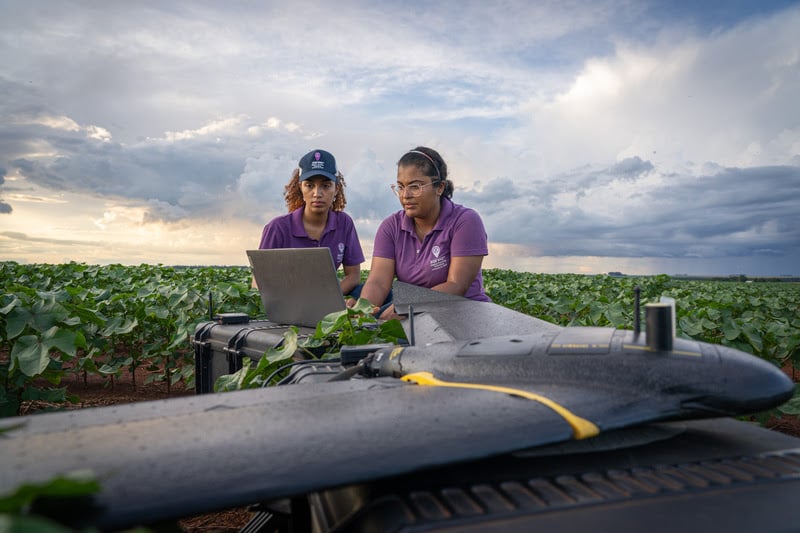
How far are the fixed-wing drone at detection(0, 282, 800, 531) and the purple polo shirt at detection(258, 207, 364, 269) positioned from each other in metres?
3.31

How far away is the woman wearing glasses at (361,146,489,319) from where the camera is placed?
3707 millimetres

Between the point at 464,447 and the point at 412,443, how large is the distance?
86 mm

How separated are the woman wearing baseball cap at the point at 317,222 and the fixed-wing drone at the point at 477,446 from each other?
10.4 ft

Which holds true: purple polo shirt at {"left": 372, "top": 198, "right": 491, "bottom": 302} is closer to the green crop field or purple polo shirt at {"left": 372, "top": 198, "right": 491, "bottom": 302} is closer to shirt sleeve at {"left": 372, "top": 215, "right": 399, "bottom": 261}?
shirt sleeve at {"left": 372, "top": 215, "right": 399, "bottom": 261}

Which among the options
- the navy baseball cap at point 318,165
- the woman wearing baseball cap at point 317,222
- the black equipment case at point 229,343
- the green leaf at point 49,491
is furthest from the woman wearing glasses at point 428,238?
the green leaf at point 49,491

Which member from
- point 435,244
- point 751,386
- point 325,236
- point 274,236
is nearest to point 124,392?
point 274,236

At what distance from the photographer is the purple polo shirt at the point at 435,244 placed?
3748 mm

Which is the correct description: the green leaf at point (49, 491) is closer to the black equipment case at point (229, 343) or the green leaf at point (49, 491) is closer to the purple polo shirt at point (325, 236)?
the black equipment case at point (229, 343)

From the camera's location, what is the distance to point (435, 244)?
384cm

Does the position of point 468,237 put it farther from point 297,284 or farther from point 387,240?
point 297,284

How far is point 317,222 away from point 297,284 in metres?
1.69

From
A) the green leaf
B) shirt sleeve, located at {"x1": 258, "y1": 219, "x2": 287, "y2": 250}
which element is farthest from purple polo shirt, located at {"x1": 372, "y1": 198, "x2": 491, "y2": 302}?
the green leaf

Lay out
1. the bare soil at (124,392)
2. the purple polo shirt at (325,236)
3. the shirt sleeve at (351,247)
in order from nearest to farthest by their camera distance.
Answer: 1. the purple polo shirt at (325,236)
2. the bare soil at (124,392)
3. the shirt sleeve at (351,247)

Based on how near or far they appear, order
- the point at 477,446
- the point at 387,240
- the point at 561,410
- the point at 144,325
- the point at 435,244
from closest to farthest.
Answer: the point at 477,446, the point at 561,410, the point at 435,244, the point at 387,240, the point at 144,325
